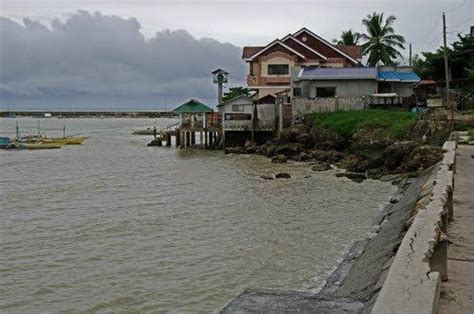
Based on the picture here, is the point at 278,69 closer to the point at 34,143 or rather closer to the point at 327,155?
the point at 327,155

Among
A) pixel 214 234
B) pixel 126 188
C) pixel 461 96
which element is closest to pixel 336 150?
pixel 461 96

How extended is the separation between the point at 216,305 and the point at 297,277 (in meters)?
2.12

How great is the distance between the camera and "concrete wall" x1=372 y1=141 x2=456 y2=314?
5.47 m

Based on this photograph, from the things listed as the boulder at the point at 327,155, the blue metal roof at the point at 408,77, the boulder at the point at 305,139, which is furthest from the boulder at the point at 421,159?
the blue metal roof at the point at 408,77

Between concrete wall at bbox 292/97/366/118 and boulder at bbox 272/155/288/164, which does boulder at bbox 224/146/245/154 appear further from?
boulder at bbox 272/155/288/164

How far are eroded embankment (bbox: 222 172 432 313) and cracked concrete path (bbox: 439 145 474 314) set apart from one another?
1027 millimetres

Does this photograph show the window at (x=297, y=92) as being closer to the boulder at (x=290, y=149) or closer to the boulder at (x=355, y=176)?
the boulder at (x=290, y=149)

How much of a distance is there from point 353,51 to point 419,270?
49178 mm

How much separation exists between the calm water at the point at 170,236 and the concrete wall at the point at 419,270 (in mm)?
3512

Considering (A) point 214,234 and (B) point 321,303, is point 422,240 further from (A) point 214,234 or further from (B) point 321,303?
(A) point 214,234

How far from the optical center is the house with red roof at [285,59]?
51656mm

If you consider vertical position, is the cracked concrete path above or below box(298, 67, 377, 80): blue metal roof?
below

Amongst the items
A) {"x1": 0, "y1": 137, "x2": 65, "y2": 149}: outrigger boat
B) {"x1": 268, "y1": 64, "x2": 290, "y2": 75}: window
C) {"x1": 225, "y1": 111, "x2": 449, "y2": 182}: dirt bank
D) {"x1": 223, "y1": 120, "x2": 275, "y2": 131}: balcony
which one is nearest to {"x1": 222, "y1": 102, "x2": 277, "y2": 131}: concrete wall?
{"x1": 223, "y1": 120, "x2": 275, "y2": 131}: balcony

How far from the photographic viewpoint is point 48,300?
11023 mm
